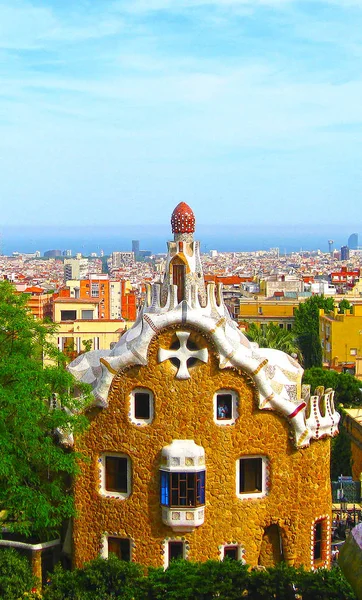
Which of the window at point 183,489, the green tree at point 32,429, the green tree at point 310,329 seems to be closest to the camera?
the green tree at point 32,429

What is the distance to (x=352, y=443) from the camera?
1307 inches

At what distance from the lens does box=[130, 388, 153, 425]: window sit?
70.7 feet

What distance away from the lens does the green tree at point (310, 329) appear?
61.8 m

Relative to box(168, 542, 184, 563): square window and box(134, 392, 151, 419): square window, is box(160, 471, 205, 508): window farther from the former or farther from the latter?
box(134, 392, 151, 419): square window

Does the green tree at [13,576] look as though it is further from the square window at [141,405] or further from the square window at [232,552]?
the square window at [232,552]

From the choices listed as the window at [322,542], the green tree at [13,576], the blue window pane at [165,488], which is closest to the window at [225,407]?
the blue window pane at [165,488]

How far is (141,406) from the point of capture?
71.2 feet

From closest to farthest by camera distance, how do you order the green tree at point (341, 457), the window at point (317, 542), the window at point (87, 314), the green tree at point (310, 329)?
1. the window at point (317, 542)
2. the green tree at point (341, 457)
3. the window at point (87, 314)
4. the green tree at point (310, 329)

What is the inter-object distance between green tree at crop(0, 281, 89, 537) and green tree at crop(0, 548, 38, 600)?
2.05ft

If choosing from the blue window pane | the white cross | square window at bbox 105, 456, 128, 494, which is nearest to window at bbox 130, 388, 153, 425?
the white cross

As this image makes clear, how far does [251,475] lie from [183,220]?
6.11 m

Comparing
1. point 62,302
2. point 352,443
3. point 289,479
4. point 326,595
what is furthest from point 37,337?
point 62,302

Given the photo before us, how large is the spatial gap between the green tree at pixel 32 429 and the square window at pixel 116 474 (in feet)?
2.53

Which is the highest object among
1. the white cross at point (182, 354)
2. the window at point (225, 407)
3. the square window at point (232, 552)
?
the white cross at point (182, 354)
